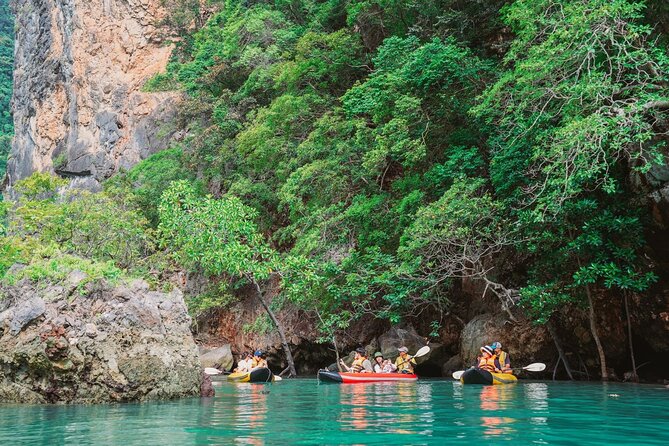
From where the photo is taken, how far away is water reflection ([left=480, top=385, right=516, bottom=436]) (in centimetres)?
596

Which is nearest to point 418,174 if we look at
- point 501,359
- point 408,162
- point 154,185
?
point 408,162

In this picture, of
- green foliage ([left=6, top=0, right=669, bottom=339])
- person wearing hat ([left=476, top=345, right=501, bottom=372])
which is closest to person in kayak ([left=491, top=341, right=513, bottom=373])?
person wearing hat ([left=476, top=345, right=501, bottom=372])

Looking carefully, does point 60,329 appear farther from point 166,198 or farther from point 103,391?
point 166,198

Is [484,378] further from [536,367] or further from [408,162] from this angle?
[408,162]

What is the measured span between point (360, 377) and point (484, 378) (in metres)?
2.86

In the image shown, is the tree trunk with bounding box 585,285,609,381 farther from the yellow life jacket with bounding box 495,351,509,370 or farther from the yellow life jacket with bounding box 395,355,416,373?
the yellow life jacket with bounding box 395,355,416,373

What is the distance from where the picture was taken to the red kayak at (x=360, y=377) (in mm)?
13475

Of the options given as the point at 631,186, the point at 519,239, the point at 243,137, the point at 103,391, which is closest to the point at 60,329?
the point at 103,391

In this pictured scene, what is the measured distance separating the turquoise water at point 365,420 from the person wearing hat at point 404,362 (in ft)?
14.5

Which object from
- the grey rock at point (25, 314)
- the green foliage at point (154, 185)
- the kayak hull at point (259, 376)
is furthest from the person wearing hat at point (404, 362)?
the green foliage at point (154, 185)

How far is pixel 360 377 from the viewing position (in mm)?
13758

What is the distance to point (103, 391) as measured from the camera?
8859mm

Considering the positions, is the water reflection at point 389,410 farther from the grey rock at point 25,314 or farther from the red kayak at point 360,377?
the grey rock at point 25,314

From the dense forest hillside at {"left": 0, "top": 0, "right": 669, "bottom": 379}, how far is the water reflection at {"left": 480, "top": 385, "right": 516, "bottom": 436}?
7.66ft
